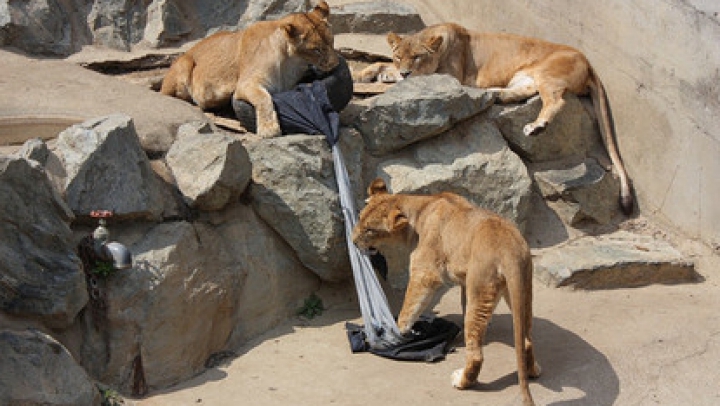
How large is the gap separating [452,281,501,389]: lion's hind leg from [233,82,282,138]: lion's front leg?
2873 millimetres

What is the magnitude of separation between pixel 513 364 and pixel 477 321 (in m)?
0.75

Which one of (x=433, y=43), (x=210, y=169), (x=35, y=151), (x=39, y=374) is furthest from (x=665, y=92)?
(x=39, y=374)

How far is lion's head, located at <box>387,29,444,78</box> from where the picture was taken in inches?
494

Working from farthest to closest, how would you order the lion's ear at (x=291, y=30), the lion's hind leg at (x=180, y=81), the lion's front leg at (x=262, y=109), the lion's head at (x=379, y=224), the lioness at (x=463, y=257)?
the lion's hind leg at (x=180, y=81), the lion's ear at (x=291, y=30), the lion's front leg at (x=262, y=109), the lion's head at (x=379, y=224), the lioness at (x=463, y=257)

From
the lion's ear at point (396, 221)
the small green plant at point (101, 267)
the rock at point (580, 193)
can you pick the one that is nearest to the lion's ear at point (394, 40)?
the rock at point (580, 193)

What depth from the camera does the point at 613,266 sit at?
1054 cm

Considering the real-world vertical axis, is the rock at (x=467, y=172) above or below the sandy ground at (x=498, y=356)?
above

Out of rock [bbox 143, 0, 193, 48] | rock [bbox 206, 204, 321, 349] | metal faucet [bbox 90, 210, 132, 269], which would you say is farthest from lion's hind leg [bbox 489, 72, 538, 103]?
metal faucet [bbox 90, 210, 132, 269]

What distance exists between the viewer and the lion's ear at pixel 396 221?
30.7 feet

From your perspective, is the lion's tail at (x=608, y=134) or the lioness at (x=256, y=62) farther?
the lion's tail at (x=608, y=134)

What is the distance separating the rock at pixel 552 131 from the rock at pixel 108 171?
13.3 feet

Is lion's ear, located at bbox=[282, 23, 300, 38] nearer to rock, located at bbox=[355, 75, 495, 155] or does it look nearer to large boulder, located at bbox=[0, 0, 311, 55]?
rock, located at bbox=[355, 75, 495, 155]

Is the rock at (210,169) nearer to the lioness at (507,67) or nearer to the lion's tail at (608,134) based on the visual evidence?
the lioness at (507,67)

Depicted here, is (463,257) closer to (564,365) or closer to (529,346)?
(529,346)
